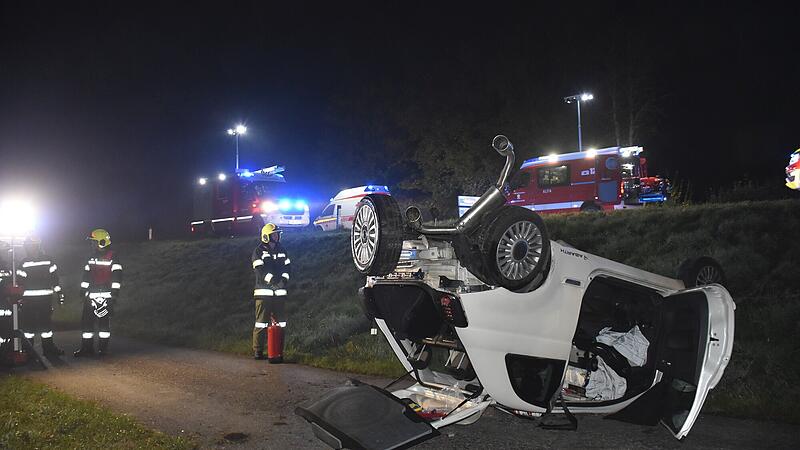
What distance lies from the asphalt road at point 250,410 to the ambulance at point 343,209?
13416mm

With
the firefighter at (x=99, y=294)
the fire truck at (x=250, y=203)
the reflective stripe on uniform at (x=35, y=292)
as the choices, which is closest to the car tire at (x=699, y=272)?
the firefighter at (x=99, y=294)

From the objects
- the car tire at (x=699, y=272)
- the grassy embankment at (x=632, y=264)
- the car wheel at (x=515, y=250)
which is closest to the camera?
the car wheel at (x=515, y=250)

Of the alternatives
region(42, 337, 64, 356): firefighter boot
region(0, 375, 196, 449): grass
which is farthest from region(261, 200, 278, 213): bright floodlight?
region(0, 375, 196, 449): grass

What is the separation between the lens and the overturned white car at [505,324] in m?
4.21

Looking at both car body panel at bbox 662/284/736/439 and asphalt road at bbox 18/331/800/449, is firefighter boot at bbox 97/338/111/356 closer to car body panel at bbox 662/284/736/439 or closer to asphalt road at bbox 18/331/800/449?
asphalt road at bbox 18/331/800/449

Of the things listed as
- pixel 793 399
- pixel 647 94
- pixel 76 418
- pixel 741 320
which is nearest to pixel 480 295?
pixel 793 399

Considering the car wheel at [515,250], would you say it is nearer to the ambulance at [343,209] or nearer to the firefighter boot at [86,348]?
the firefighter boot at [86,348]

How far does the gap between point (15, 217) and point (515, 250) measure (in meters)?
8.90

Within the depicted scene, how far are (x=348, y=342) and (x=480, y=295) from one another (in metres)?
5.73

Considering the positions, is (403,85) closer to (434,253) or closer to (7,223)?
(7,223)

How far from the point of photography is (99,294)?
10367 millimetres

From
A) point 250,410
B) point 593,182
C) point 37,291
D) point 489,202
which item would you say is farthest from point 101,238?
point 593,182

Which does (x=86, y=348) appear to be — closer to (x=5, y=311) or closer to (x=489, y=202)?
(x=5, y=311)

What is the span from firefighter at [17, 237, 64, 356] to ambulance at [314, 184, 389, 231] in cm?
1313
